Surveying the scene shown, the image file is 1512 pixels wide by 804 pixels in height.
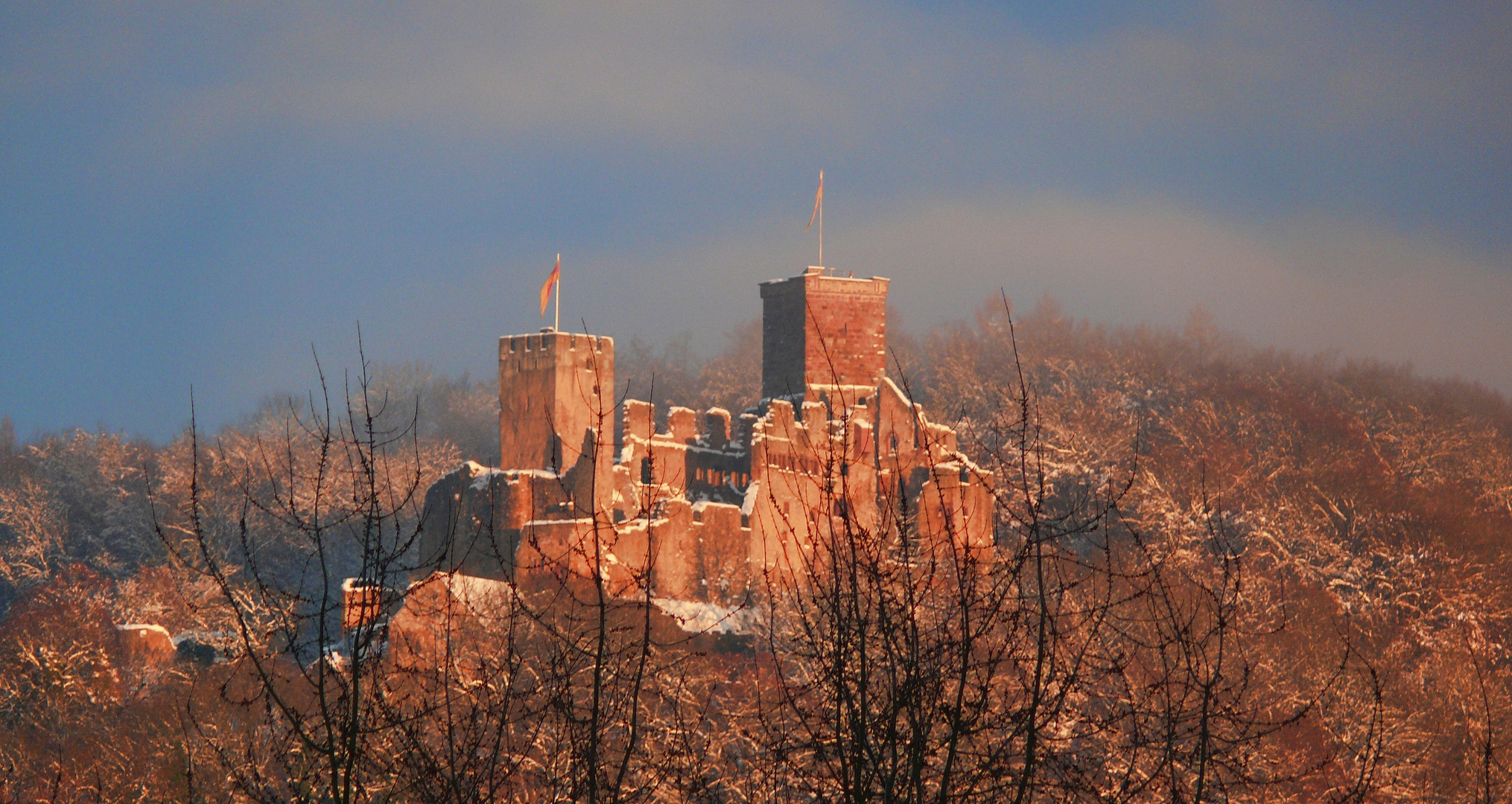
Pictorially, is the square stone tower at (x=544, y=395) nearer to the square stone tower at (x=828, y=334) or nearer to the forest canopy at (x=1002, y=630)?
the forest canopy at (x=1002, y=630)

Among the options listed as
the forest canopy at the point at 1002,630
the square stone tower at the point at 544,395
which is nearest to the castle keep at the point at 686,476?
the square stone tower at the point at 544,395

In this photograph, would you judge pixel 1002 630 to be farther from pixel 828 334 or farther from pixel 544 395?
pixel 828 334

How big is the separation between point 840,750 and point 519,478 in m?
26.9

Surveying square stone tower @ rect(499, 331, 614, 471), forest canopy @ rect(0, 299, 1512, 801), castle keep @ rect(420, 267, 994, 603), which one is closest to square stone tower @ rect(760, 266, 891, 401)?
castle keep @ rect(420, 267, 994, 603)

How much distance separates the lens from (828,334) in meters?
43.9

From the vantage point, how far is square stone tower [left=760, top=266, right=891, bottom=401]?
4394cm

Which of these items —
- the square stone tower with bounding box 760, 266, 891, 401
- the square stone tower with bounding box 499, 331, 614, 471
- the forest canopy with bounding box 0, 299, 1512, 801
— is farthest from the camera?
the square stone tower with bounding box 760, 266, 891, 401

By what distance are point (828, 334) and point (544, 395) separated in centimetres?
1078

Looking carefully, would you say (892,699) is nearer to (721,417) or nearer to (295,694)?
(295,694)

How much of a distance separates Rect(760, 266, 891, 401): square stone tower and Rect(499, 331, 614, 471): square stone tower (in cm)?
861

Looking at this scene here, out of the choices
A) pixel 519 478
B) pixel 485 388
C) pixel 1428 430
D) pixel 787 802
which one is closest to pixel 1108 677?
pixel 519 478

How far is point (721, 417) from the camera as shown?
40125 millimetres

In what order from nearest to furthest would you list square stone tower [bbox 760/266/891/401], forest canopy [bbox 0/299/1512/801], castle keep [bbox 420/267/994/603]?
forest canopy [bbox 0/299/1512/801]
castle keep [bbox 420/267/994/603]
square stone tower [bbox 760/266/891/401]

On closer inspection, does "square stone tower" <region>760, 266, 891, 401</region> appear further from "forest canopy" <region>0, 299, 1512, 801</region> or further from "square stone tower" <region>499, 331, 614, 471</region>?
"square stone tower" <region>499, 331, 614, 471</region>
